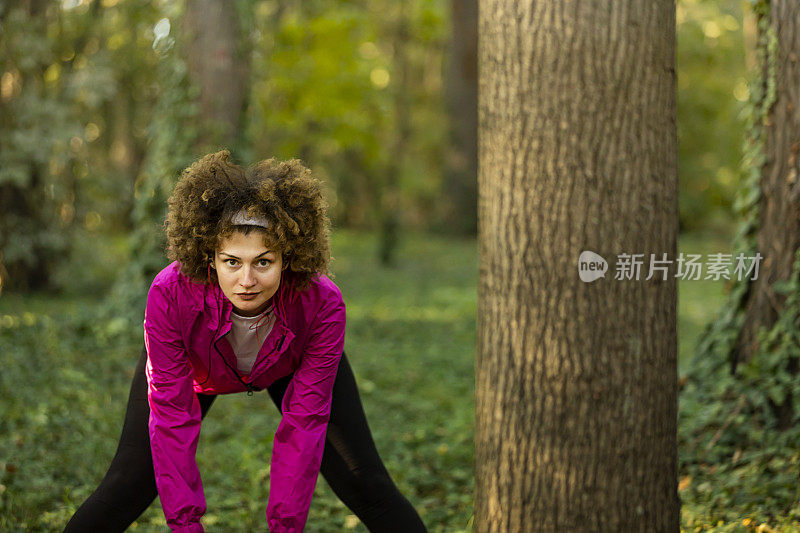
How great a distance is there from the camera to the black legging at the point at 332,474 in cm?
286

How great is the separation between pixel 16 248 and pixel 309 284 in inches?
355

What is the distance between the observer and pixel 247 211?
2625 mm

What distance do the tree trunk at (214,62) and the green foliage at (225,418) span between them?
216 centimetres

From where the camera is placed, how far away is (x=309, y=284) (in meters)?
2.81

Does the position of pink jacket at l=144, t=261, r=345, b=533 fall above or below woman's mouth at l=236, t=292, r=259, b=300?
below

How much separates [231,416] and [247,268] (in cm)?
367

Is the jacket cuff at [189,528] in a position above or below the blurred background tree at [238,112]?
below

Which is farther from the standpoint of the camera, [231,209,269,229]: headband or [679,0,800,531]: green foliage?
[679,0,800,531]: green foliage

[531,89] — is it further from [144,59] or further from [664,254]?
[144,59]

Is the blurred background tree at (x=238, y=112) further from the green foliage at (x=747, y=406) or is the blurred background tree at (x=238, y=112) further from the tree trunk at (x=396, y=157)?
the green foliage at (x=747, y=406)

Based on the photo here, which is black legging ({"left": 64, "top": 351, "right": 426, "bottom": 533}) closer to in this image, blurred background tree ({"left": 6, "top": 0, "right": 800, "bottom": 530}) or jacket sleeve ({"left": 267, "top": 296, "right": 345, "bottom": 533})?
jacket sleeve ({"left": 267, "top": 296, "right": 345, "bottom": 533})

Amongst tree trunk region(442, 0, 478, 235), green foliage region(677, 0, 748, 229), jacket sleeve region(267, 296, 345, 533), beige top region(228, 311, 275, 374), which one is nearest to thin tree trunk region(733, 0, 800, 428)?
jacket sleeve region(267, 296, 345, 533)

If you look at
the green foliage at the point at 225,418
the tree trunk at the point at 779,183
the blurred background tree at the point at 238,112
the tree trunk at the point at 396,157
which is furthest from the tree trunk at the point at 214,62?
the tree trunk at the point at 396,157

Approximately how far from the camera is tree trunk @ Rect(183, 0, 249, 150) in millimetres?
8125
